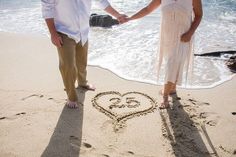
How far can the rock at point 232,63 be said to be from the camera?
570 centimetres

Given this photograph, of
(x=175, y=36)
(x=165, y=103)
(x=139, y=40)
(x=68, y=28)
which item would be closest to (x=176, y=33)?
(x=175, y=36)

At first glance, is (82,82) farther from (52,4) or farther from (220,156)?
(220,156)

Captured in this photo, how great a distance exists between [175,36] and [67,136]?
1705mm

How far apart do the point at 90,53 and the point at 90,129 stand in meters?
2.70

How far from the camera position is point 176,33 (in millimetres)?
4137

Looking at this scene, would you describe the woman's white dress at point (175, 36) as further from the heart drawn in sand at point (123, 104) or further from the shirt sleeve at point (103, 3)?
the shirt sleeve at point (103, 3)

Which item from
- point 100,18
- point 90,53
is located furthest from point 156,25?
point 90,53

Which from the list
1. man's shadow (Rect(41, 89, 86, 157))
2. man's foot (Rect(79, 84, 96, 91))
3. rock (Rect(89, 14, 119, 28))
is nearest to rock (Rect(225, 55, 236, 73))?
man's foot (Rect(79, 84, 96, 91))

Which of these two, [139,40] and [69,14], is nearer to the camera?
[69,14]

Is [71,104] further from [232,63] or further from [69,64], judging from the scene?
[232,63]

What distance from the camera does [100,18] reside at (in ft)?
28.6

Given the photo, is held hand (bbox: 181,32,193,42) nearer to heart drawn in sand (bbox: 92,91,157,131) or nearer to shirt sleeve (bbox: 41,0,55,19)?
heart drawn in sand (bbox: 92,91,157,131)

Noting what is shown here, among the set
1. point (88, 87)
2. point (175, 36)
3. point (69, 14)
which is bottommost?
point (88, 87)

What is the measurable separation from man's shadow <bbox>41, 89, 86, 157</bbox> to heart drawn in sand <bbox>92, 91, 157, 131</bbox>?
0.30 metres
